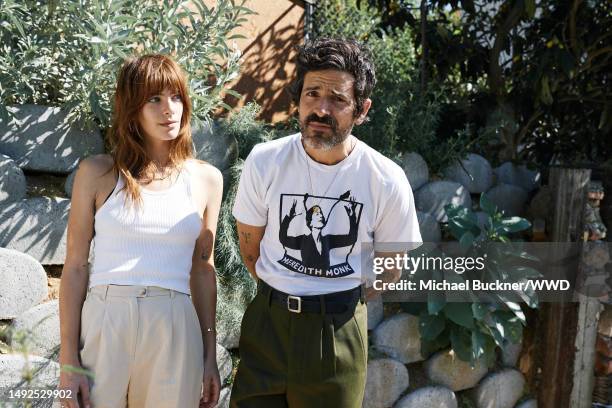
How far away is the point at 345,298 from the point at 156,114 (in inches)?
35.0

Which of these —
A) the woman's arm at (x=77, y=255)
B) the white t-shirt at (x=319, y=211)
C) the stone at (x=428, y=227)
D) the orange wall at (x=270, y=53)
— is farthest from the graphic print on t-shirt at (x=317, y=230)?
the orange wall at (x=270, y=53)

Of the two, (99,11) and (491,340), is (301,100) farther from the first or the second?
(491,340)

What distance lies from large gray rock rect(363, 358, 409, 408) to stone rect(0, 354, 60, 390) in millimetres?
1776

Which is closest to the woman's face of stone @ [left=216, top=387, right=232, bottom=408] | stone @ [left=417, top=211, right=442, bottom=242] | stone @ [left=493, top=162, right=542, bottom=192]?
stone @ [left=216, top=387, right=232, bottom=408]

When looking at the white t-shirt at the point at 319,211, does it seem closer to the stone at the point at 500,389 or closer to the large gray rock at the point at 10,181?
the large gray rock at the point at 10,181

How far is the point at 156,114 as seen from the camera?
7.76 feet

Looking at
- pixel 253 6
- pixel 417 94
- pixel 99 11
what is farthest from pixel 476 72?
pixel 99 11

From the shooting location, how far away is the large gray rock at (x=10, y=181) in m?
3.17

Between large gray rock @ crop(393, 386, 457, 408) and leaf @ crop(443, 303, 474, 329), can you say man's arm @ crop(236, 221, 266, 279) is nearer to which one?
leaf @ crop(443, 303, 474, 329)

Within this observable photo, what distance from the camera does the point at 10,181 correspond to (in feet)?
10.4

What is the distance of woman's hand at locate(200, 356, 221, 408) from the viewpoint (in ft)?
8.05

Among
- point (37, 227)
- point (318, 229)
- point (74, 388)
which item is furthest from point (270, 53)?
point (74, 388)

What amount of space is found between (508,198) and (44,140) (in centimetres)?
319

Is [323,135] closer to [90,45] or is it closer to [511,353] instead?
[90,45]
